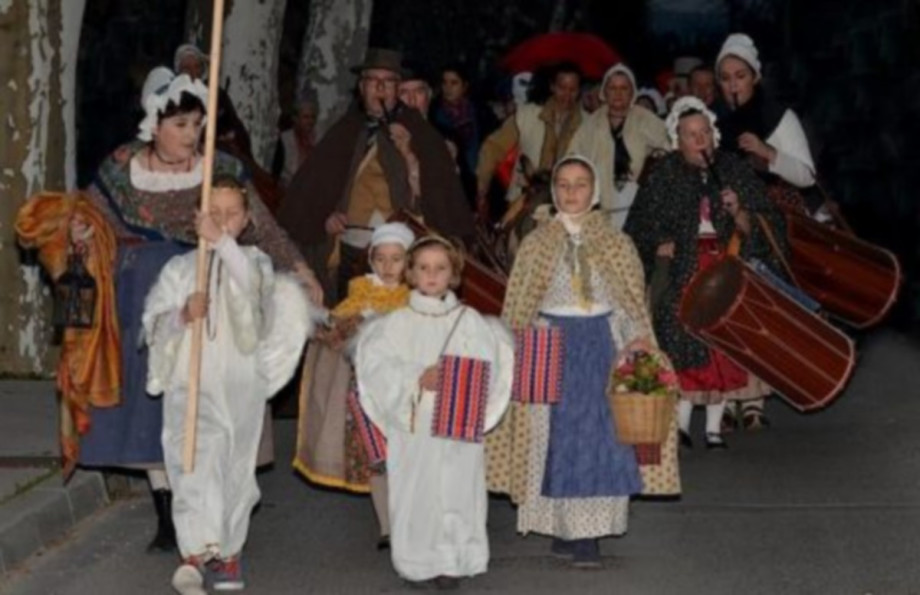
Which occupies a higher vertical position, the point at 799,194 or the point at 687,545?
the point at 799,194

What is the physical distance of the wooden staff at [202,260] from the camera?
11703 millimetres

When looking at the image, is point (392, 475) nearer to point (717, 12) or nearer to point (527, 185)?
point (527, 185)

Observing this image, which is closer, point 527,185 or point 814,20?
point 527,185

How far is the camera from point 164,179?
12836mm

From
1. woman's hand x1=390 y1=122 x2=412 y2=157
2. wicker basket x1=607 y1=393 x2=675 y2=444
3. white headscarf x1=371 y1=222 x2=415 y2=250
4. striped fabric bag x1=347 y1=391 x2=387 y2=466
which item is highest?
woman's hand x1=390 y1=122 x2=412 y2=157

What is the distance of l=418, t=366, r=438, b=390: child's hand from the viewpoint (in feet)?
39.5

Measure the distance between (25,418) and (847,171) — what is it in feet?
54.2

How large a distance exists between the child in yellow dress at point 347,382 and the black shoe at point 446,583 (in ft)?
2.60

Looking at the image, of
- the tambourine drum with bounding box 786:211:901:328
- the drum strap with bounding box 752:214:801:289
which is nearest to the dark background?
the tambourine drum with bounding box 786:211:901:328

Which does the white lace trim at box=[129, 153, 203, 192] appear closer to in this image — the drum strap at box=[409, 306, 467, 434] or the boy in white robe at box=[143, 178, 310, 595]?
the boy in white robe at box=[143, 178, 310, 595]

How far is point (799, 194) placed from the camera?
55.6 ft

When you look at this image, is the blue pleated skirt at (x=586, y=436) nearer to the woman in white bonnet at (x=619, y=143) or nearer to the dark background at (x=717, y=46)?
the woman in white bonnet at (x=619, y=143)

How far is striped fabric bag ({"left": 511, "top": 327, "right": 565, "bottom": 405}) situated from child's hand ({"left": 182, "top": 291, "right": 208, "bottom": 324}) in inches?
50.6

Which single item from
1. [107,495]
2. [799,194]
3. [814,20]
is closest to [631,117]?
[799,194]
